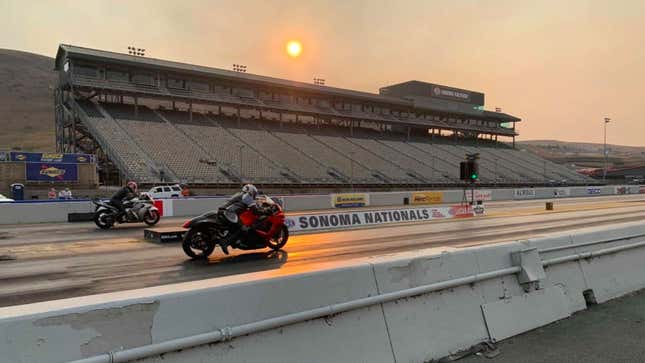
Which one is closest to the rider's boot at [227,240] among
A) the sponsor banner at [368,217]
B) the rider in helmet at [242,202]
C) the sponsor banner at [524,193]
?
the rider in helmet at [242,202]

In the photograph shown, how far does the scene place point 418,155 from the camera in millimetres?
67125

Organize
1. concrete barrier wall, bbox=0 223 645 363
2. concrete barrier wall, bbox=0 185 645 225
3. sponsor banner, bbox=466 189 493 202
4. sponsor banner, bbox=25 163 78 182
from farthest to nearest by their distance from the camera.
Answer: sponsor banner, bbox=25 163 78 182 → sponsor banner, bbox=466 189 493 202 → concrete barrier wall, bbox=0 185 645 225 → concrete barrier wall, bbox=0 223 645 363

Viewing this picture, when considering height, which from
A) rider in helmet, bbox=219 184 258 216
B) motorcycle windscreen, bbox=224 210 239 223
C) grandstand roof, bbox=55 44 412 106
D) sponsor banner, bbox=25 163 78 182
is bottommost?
motorcycle windscreen, bbox=224 210 239 223

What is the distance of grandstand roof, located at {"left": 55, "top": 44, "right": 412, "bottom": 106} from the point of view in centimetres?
4759

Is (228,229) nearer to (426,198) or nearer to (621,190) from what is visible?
(426,198)

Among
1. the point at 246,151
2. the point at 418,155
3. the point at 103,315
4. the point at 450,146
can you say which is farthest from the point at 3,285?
the point at 450,146

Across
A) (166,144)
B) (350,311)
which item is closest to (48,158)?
(166,144)

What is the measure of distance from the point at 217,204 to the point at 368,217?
35.0 ft

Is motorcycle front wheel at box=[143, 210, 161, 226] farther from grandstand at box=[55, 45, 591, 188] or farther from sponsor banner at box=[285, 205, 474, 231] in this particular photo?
grandstand at box=[55, 45, 591, 188]

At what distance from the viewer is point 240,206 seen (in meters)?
10.3

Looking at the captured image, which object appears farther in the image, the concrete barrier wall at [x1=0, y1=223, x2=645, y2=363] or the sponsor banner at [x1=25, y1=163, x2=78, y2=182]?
the sponsor banner at [x1=25, y1=163, x2=78, y2=182]

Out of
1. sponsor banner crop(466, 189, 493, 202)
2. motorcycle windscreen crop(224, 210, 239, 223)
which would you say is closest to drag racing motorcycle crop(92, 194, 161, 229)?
motorcycle windscreen crop(224, 210, 239, 223)

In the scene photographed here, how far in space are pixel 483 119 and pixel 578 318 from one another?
288ft

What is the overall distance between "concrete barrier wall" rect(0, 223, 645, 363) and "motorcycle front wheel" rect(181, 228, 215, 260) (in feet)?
19.3
